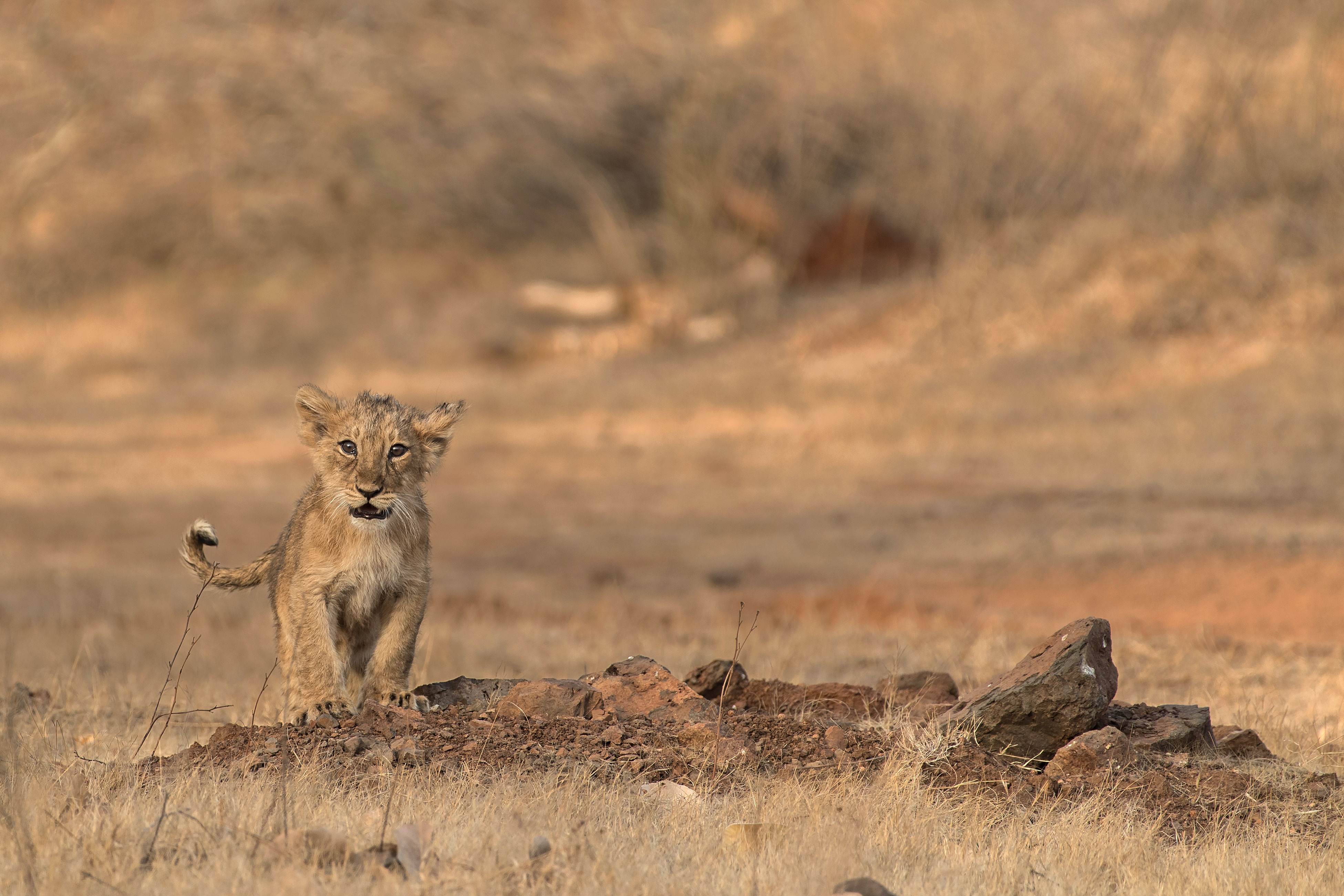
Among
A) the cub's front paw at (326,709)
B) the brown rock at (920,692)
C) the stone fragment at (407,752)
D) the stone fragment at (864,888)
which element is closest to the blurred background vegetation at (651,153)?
the brown rock at (920,692)

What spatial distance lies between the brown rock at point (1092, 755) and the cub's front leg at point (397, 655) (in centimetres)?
245

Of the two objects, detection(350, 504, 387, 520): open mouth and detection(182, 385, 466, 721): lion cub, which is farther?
detection(182, 385, 466, 721): lion cub

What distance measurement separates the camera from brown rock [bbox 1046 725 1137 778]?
5.64m

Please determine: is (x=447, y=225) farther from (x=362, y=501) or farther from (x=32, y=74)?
(x=362, y=501)

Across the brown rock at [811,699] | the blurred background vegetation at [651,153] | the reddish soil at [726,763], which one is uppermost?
the blurred background vegetation at [651,153]

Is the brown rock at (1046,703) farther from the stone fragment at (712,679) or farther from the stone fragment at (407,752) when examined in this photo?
the stone fragment at (407,752)

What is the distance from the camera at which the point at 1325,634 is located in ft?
31.3

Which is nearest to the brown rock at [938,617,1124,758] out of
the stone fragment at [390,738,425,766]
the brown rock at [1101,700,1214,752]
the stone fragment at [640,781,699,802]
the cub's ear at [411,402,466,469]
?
the brown rock at [1101,700,1214,752]

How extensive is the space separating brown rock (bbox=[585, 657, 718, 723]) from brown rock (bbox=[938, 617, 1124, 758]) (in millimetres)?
1000

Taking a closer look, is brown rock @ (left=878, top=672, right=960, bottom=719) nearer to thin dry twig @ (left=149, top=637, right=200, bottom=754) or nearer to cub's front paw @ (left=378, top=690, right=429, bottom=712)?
cub's front paw @ (left=378, top=690, right=429, bottom=712)

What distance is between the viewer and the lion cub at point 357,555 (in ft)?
18.8

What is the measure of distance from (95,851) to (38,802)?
0.56 metres

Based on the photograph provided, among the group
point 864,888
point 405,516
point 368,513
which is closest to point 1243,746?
point 864,888

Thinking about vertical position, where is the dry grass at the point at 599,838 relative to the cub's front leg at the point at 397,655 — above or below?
below
